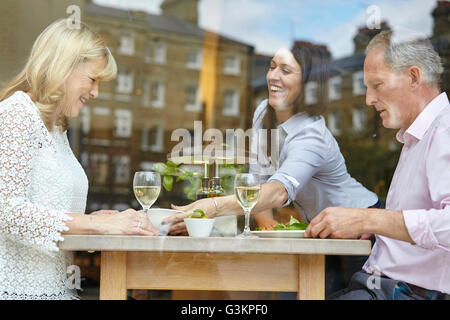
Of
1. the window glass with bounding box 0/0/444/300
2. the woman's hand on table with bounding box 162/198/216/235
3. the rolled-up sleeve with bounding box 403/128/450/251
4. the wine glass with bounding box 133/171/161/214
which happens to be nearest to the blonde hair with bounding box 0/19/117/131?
the window glass with bounding box 0/0/444/300

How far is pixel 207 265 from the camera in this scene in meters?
1.47

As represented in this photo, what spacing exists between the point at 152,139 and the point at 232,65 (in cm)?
59

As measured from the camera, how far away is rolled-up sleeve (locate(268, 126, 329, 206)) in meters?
2.00

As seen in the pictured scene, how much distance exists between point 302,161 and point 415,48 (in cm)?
63

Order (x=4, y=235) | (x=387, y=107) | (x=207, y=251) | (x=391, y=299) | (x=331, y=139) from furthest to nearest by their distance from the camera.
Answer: (x=331, y=139) < (x=387, y=107) < (x=391, y=299) < (x=4, y=235) < (x=207, y=251)

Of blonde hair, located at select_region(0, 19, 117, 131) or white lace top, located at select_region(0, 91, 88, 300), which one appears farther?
blonde hair, located at select_region(0, 19, 117, 131)

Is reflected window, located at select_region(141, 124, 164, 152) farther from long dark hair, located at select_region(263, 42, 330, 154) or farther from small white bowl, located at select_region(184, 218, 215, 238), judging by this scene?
small white bowl, located at select_region(184, 218, 215, 238)

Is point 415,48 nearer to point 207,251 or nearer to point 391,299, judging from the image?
point 391,299

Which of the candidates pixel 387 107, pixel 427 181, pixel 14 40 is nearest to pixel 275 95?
pixel 387 107

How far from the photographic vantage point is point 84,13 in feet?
7.06

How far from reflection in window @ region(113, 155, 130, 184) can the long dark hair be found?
66 cm

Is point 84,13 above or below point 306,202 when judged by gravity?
above

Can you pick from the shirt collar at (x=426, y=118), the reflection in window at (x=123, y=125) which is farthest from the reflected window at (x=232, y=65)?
the shirt collar at (x=426, y=118)

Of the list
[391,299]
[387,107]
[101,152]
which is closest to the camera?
[391,299]
